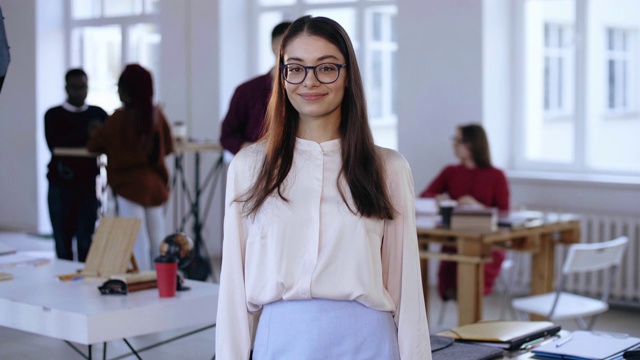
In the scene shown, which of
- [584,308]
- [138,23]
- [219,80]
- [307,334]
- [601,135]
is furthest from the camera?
[138,23]

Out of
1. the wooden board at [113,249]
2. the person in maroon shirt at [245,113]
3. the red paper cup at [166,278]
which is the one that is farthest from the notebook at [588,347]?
the person in maroon shirt at [245,113]

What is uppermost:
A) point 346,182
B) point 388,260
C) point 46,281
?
point 346,182

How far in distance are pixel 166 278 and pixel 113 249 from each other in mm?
488

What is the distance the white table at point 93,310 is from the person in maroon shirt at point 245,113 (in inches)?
57.2

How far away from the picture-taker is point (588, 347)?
8.40 ft

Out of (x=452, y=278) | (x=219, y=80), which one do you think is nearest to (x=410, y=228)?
(x=452, y=278)

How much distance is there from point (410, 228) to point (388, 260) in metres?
0.08

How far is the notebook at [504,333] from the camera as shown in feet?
8.62

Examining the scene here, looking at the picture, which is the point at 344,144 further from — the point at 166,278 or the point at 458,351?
the point at 166,278

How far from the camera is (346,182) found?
203 centimetres

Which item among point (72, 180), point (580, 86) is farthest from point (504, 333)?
point (580, 86)

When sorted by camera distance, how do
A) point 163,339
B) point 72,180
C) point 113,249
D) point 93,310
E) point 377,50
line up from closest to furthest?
point 93,310
point 113,249
point 163,339
point 72,180
point 377,50

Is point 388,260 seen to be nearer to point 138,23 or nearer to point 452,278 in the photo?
point 452,278

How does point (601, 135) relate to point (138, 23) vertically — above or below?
below
